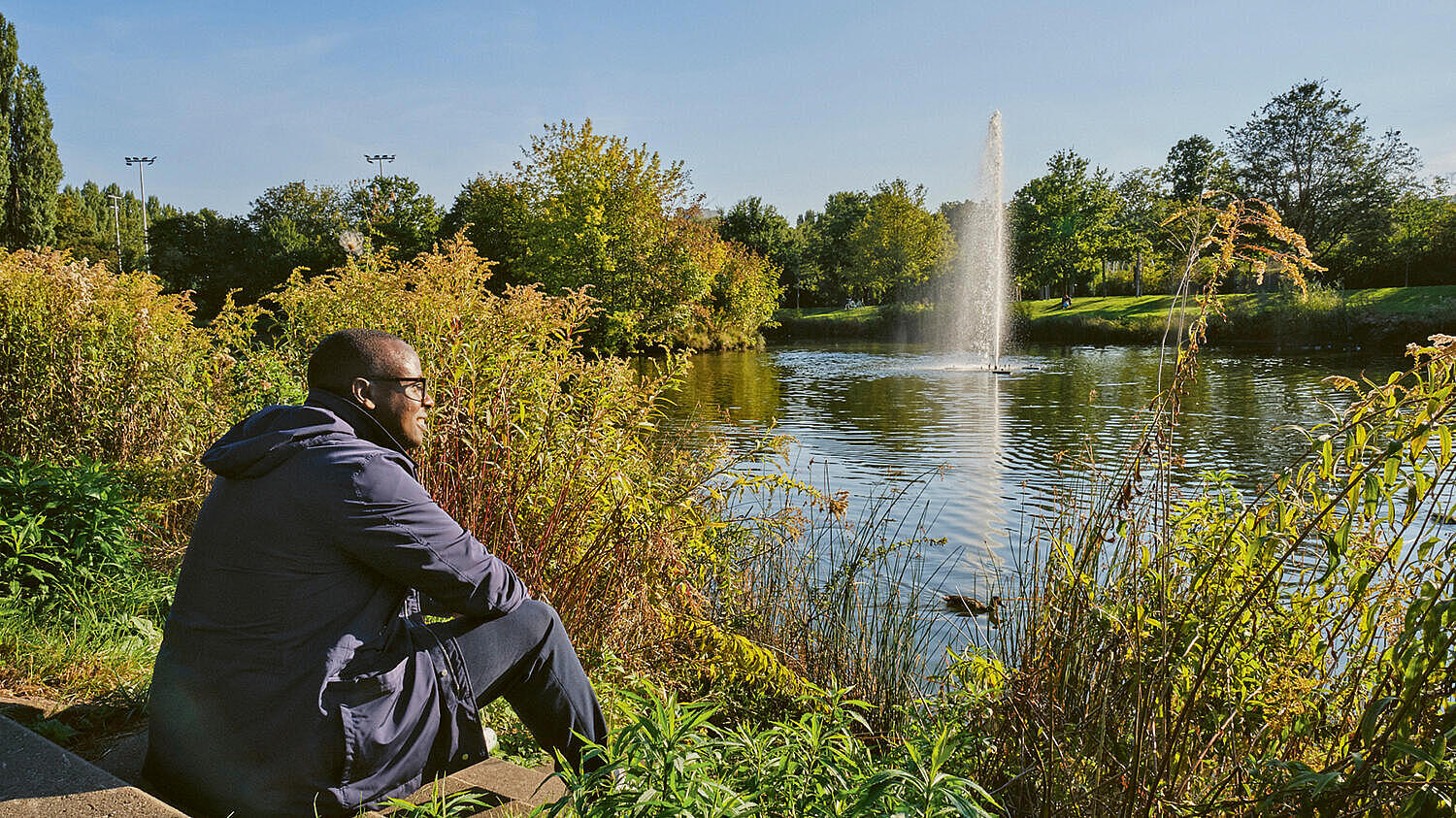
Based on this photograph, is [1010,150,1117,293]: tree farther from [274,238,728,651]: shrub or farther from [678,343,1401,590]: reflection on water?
[274,238,728,651]: shrub

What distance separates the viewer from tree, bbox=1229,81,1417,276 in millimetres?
43000

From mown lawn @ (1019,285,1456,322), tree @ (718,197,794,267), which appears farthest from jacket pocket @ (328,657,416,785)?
tree @ (718,197,794,267)

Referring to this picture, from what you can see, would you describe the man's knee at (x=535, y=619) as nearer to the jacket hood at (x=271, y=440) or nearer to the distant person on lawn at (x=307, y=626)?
the distant person on lawn at (x=307, y=626)

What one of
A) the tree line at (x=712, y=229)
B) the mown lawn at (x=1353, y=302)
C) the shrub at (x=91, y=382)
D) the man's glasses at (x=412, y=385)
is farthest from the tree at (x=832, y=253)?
the man's glasses at (x=412, y=385)

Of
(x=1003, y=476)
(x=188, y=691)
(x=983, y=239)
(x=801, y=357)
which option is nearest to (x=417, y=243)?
(x=801, y=357)

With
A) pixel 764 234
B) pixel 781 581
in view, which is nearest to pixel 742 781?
pixel 781 581

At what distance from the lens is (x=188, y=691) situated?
2.21 metres

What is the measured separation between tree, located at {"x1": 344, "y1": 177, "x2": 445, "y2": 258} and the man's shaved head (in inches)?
1449

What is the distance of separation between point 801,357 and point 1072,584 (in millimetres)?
31248

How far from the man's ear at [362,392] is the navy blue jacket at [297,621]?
17 cm

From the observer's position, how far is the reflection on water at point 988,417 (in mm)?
9719

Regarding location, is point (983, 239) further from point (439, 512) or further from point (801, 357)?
point (439, 512)

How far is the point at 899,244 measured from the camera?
51.2 m

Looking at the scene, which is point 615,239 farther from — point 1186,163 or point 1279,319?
point 1186,163
